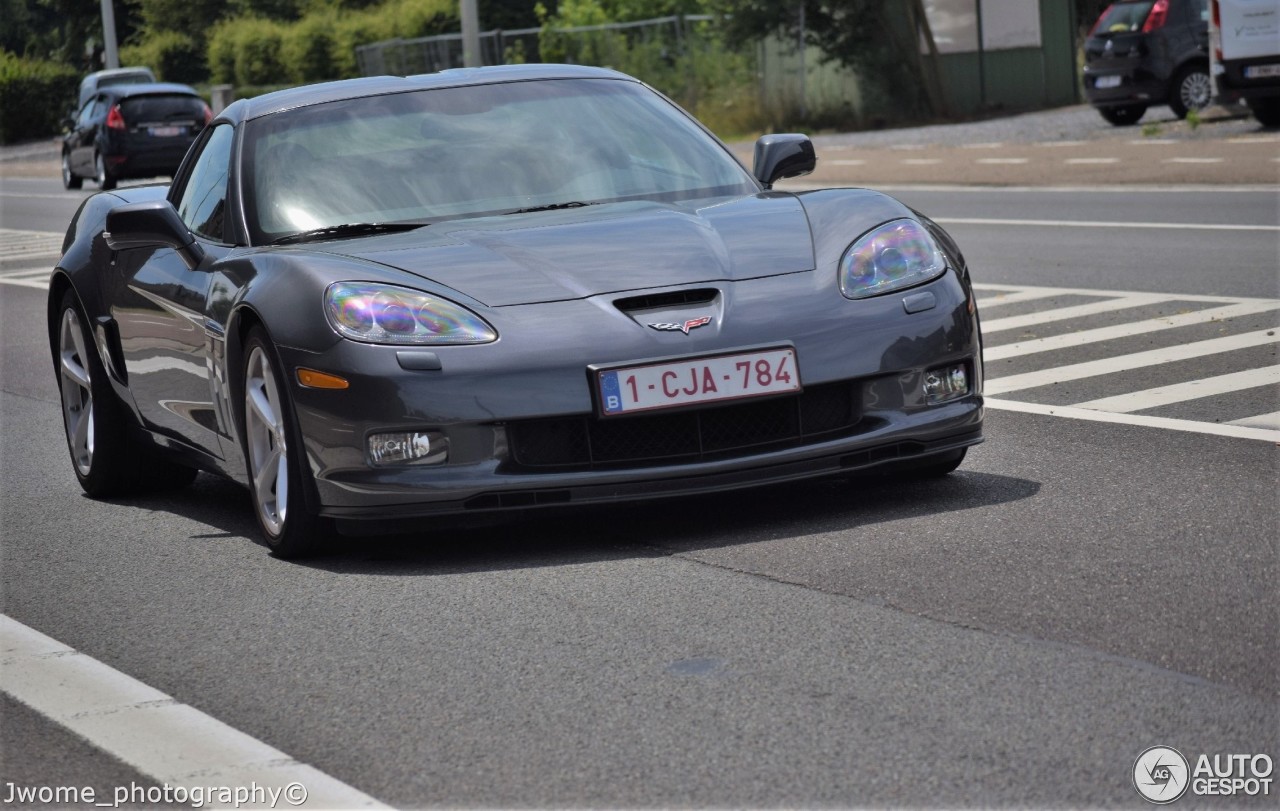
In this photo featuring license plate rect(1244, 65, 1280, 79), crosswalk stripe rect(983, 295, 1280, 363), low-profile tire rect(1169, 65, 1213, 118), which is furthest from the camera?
low-profile tire rect(1169, 65, 1213, 118)

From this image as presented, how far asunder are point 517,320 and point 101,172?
30.4 metres

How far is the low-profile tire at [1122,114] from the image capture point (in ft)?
92.2

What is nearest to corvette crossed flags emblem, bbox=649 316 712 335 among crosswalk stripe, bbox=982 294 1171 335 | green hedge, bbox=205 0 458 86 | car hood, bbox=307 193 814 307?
car hood, bbox=307 193 814 307

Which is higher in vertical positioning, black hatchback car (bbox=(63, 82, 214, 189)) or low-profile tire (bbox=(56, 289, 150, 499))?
low-profile tire (bbox=(56, 289, 150, 499))

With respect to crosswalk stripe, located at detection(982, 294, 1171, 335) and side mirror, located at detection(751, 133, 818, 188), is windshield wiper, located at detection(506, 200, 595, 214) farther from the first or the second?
crosswalk stripe, located at detection(982, 294, 1171, 335)

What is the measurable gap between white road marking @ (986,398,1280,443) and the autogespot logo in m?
3.32

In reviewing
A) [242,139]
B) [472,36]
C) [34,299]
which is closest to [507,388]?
[242,139]

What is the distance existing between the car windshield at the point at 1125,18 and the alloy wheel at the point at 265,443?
73.0 ft

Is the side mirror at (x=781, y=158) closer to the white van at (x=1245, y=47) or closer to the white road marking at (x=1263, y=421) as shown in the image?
the white road marking at (x=1263, y=421)

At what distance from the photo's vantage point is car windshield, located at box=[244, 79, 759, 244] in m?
6.22

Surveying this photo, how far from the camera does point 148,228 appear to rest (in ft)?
20.3

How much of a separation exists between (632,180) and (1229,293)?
5315mm

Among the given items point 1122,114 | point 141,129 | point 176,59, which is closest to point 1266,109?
point 1122,114

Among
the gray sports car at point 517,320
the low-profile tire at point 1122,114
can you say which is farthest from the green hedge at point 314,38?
the gray sports car at point 517,320
